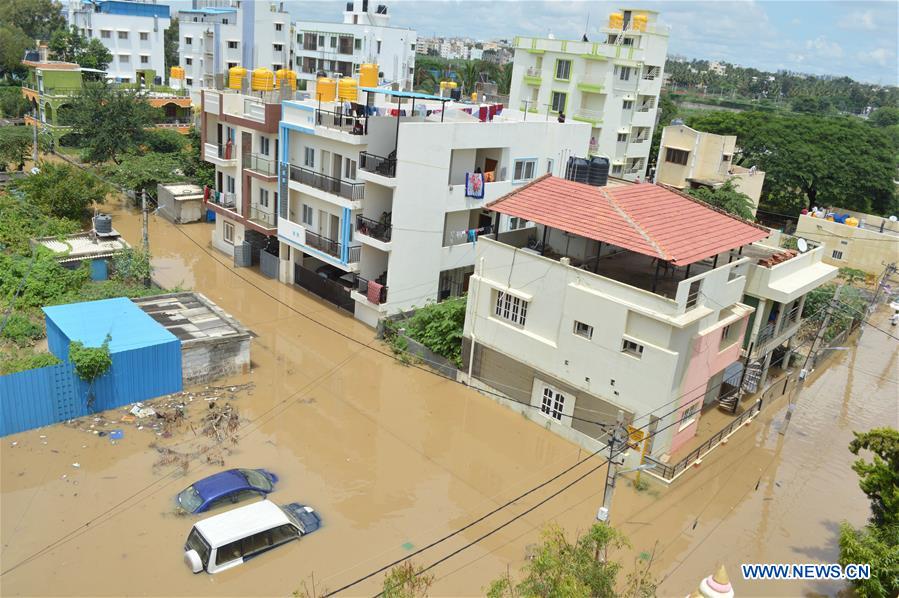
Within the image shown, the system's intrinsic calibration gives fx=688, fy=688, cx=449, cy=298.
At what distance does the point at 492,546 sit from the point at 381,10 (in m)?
71.6

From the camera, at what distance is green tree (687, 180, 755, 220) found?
40.6 meters

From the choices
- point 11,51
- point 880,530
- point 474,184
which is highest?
point 11,51

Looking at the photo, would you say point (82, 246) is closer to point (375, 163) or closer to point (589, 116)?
point (375, 163)

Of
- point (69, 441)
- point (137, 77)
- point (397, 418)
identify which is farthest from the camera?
point (137, 77)

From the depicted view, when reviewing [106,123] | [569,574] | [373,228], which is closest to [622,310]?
[569,574]

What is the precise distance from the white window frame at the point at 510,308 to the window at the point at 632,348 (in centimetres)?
324

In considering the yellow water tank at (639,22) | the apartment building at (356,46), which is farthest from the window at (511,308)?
the apartment building at (356,46)

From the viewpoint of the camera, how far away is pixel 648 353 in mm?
17750

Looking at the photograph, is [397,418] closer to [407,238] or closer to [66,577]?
[407,238]

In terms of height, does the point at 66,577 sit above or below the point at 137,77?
below

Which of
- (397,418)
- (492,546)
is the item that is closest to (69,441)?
(397,418)

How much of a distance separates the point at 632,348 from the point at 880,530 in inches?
270

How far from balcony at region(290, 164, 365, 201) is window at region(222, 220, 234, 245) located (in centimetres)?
678

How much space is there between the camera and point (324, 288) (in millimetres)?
28547
